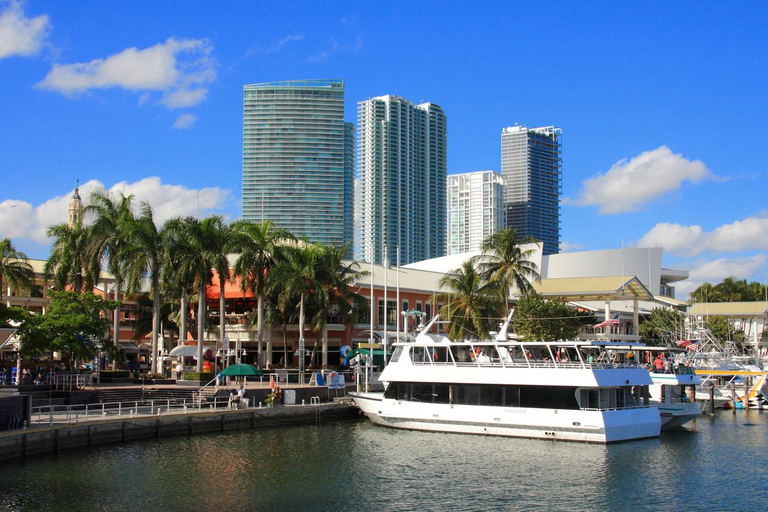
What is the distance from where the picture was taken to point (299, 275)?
193ft

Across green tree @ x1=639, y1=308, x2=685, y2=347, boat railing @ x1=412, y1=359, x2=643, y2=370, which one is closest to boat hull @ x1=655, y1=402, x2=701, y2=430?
boat railing @ x1=412, y1=359, x2=643, y2=370

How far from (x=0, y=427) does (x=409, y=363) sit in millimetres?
20539

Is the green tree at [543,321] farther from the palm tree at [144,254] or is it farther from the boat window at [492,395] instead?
the palm tree at [144,254]

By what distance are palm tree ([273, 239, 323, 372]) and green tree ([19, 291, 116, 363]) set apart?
1450cm

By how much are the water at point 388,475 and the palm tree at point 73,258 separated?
22.3 metres

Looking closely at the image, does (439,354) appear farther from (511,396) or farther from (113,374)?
(113,374)

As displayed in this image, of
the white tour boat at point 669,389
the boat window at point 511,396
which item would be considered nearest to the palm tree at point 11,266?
the boat window at point 511,396

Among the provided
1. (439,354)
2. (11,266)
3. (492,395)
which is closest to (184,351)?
(11,266)

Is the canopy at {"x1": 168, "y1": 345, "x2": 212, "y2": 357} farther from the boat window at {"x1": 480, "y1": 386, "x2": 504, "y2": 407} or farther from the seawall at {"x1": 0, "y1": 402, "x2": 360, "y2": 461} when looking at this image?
the boat window at {"x1": 480, "y1": 386, "x2": 504, "y2": 407}

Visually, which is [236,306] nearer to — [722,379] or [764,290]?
[722,379]

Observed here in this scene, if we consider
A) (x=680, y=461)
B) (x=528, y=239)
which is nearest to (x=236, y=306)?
(x=528, y=239)

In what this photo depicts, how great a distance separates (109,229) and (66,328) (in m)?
11.3

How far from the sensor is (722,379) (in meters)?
61.7

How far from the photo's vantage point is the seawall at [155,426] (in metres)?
30.8
